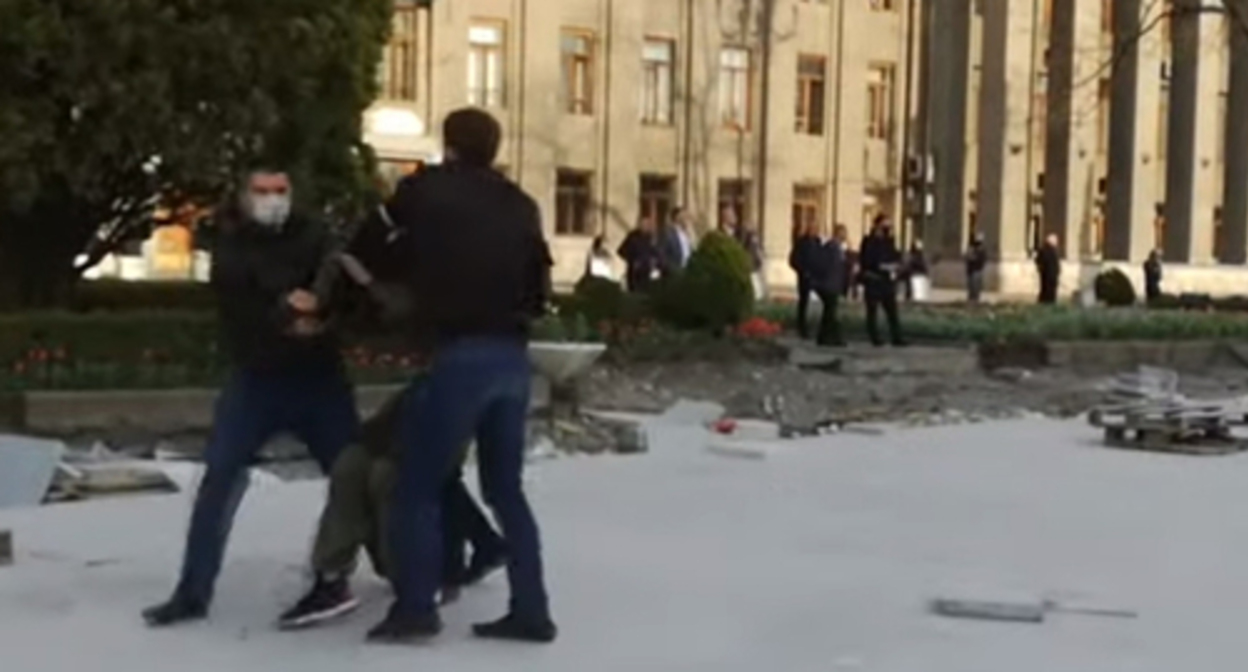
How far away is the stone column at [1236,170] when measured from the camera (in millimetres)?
66188

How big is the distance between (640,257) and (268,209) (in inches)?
1041

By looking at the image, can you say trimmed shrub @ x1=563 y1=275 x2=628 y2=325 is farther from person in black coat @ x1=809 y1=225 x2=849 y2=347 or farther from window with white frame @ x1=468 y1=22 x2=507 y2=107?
window with white frame @ x1=468 y1=22 x2=507 y2=107

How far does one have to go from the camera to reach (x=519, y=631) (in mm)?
8227

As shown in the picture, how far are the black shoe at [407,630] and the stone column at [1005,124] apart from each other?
2168 inches

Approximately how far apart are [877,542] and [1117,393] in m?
11.0

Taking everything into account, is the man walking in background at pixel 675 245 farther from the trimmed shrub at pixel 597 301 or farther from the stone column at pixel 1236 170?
the stone column at pixel 1236 170

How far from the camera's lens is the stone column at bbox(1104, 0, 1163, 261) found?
65.2 meters

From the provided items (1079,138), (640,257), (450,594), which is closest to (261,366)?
(450,594)

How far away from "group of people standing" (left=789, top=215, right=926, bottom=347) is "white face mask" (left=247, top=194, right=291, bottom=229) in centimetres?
1831

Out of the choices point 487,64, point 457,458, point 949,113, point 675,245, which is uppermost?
point 487,64

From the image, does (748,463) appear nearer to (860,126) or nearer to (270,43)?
(270,43)

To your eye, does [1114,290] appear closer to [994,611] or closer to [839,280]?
[839,280]

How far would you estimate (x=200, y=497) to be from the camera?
27.7ft

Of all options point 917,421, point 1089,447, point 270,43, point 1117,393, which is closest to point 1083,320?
point 1117,393
